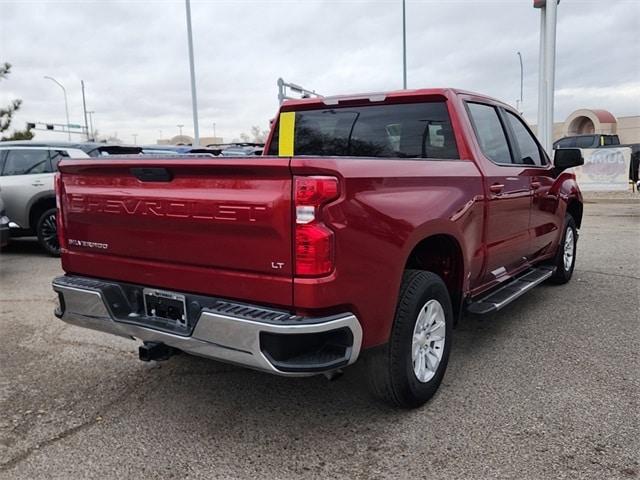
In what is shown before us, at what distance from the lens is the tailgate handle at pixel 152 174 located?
2.89 meters

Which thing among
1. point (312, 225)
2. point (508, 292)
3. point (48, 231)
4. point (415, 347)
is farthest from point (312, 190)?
point (48, 231)

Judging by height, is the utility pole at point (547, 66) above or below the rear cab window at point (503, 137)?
above

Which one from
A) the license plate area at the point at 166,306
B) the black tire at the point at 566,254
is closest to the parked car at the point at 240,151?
the license plate area at the point at 166,306

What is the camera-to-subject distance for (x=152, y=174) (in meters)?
2.94

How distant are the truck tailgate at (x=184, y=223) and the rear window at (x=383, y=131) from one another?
1.74 m

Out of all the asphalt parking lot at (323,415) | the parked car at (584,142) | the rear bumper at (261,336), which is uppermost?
the parked car at (584,142)

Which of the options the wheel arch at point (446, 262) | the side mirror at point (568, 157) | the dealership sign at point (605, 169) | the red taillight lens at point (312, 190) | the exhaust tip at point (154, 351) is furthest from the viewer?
the dealership sign at point (605, 169)

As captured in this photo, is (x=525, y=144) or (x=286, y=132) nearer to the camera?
(x=286, y=132)

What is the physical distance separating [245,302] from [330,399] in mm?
1111

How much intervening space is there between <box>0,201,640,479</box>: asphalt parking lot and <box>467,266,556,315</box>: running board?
39 cm

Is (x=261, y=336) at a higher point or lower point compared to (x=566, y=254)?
higher

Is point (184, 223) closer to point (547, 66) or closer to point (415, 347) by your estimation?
point (415, 347)

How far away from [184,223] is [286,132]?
Answer: 207 centimetres

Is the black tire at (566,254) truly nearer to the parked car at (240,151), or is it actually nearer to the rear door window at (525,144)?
the rear door window at (525,144)
